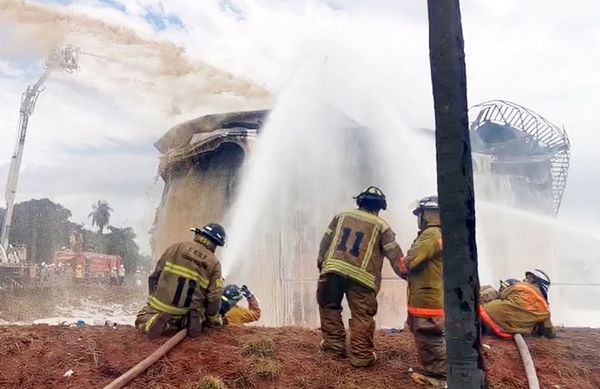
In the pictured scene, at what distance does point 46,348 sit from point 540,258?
23.6 m

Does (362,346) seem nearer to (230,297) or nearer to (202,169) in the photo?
(230,297)

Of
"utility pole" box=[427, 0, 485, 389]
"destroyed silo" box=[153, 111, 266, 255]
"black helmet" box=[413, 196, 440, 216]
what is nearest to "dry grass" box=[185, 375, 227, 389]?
"utility pole" box=[427, 0, 485, 389]

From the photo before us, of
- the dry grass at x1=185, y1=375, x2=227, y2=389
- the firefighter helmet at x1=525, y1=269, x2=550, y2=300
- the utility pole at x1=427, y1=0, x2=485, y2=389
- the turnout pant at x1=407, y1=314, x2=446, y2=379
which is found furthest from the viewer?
the firefighter helmet at x1=525, y1=269, x2=550, y2=300

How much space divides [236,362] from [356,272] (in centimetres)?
155

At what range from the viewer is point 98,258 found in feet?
124

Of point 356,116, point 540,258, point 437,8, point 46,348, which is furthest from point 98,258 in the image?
point 437,8

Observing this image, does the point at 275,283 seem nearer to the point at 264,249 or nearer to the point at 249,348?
the point at 264,249

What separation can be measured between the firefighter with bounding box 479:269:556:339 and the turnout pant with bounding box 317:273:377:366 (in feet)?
5.41

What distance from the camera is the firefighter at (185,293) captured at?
642 cm

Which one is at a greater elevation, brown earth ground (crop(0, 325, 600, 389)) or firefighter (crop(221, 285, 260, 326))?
firefighter (crop(221, 285, 260, 326))

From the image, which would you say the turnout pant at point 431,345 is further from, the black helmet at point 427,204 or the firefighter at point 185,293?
the firefighter at point 185,293

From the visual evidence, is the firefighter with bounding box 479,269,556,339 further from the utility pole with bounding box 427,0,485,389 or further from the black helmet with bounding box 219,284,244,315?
the utility pole with bounding box 427,0,485,389

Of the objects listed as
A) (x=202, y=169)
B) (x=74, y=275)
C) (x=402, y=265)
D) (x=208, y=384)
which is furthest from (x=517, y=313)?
(x=74, y=275)

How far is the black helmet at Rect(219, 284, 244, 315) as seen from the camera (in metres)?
7.63
